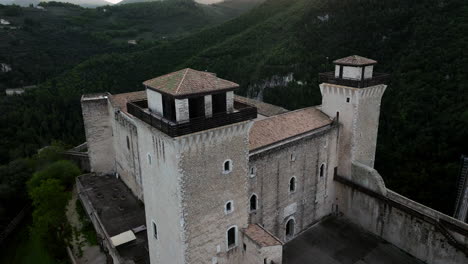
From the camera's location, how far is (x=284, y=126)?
20.7 meters

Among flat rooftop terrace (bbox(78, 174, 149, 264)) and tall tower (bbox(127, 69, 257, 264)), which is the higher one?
tall tower (bbox(127, 69, 257, 264))

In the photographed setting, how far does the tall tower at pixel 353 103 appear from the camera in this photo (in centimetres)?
2197

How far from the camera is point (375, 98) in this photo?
23.3m

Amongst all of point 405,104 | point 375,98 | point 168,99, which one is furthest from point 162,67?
point 168,99

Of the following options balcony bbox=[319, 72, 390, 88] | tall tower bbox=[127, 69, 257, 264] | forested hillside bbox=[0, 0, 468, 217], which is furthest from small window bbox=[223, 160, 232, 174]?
forested hillside bbox=[0, 0, 468, 217]

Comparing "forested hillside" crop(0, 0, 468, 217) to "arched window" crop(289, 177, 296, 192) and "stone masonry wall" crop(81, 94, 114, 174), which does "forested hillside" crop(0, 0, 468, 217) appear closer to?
"arched window" crop(289, 177, 296, 192)

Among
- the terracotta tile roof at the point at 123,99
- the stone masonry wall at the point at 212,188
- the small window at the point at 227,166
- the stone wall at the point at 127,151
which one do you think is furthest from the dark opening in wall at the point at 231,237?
the terracotta tile roof at the point at 123,99

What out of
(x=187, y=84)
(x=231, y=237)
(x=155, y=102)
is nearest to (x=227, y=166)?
(x=231, y=237)

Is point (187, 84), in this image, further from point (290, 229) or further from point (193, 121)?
point (290, 229)

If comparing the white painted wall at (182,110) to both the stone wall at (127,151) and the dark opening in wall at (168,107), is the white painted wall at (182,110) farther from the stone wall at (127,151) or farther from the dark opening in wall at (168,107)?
the stone wall at (127,151)

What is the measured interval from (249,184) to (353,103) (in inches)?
370

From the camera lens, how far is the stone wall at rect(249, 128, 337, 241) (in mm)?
19094

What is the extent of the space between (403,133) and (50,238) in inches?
1335

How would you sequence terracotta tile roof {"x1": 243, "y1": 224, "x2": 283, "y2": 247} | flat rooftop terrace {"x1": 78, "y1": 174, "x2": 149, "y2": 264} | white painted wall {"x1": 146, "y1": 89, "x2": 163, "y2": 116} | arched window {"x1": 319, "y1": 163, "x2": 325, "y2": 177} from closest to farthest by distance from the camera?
white painted wall {"x1": 146, "y1": 89, "x2": 163, "y2": 116}
terracotta tile roof {"x1": 243, "y1": 224, "x2": 283, "y2": 247}
flat rooftop terrace {"x1": 78, "y1": 174, "x2": 149, "y2": 264}
arched window {"x1": 319, "y1": 163, "x2": 325, "y2": 177}
